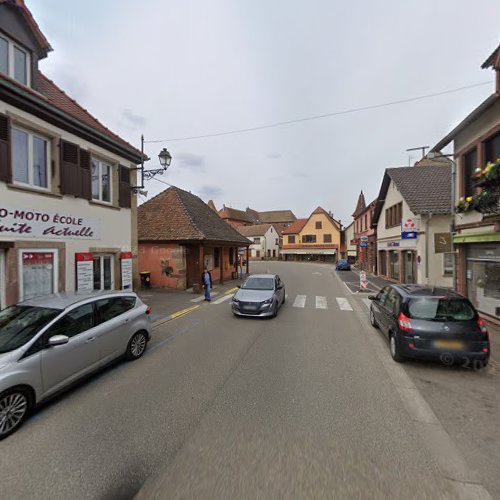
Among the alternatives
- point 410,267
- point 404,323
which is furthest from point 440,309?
point 410,267

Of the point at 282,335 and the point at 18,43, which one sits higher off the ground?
the point at 18,43

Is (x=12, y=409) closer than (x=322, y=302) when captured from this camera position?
Yes

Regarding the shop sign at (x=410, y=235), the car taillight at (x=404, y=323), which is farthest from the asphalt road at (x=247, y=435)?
the shop sign at (x=410, y=235)

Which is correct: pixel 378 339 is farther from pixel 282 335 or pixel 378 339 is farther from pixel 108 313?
pixel 108 313

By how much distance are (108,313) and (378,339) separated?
21.0 ft

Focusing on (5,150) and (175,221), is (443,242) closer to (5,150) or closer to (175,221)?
(175,221)

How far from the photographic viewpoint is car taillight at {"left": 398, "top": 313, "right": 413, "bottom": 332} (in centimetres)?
513

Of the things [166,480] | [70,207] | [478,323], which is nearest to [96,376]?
[166,480]

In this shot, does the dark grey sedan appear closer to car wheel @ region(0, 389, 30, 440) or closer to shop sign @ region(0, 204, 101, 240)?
shop sign @ region(0, 204, 101, 240)

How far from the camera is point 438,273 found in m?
14.7

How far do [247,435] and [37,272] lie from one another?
716 cm

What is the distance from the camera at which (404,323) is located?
5207 millimetres

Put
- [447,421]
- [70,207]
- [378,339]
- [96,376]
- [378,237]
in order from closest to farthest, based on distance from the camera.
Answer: [447,421] < [96,376] < [378,339] < [70,207] < [378,237]

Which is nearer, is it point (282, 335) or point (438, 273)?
point (282, 335)
